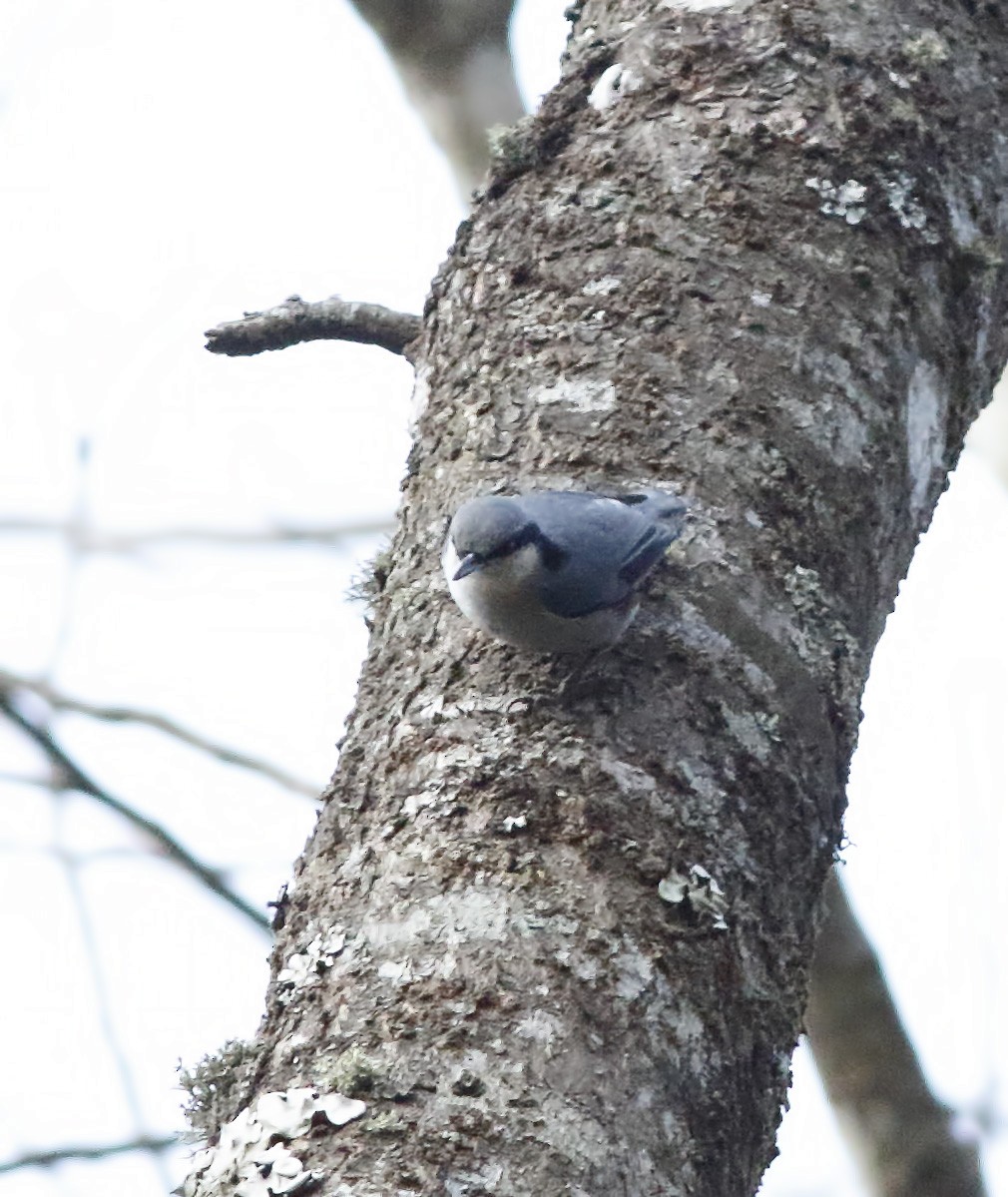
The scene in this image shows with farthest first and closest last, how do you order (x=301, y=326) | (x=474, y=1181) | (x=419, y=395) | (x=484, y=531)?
1. (x=301, y=326)
2. (x=419, y=395)
3. (x=484, y=531)
4. (x=474, y=1181)

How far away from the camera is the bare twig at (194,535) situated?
16.7 feet

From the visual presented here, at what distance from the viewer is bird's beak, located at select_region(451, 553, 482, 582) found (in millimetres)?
2348

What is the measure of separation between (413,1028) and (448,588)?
0.89m

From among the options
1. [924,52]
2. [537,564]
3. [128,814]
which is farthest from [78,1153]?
[924,52]

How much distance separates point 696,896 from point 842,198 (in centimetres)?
142

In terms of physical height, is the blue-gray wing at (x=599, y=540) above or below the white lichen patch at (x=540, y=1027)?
above

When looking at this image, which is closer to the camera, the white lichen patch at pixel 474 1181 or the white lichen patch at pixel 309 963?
the white lichen patch at pixel 474 1181

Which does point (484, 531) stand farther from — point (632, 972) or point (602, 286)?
point (632, 972)

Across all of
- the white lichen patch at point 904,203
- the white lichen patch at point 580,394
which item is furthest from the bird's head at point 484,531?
the white lichen patch at point 904,203

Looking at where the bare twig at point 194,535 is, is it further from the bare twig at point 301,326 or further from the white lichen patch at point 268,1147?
the white lichen patch at point 268,1147

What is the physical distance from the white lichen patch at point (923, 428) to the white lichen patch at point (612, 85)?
32.0 inches

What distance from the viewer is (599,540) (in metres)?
2.54

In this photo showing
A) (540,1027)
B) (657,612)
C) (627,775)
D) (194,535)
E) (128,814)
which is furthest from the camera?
(194,535)

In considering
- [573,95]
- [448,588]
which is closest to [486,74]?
[573,95]
